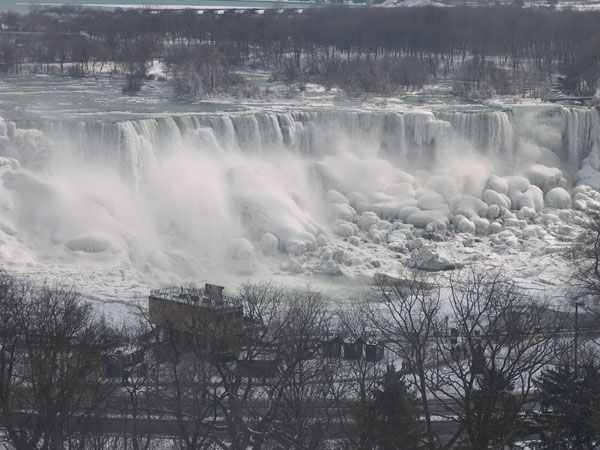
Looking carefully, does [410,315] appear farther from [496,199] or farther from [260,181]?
[496,199]

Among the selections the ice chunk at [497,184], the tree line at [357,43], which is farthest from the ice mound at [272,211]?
the tree line at [357,43]

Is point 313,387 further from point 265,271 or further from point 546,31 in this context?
point 546,31

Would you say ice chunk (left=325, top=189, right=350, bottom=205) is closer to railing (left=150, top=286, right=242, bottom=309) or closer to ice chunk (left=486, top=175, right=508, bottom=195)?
ice chunk (left=486, top=175, right=508, bottom=195)

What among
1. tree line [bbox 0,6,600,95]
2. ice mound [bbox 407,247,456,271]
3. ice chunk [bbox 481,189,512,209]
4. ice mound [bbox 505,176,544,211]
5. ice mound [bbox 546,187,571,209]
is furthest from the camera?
tree line [bbox 0,6,600,95]

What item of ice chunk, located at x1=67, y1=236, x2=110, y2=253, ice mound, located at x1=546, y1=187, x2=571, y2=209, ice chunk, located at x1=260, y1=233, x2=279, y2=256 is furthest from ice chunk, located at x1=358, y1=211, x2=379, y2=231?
ice chunk, located at x1=67, y1=236, x2=110, y2=253

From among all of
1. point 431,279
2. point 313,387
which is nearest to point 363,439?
point 313,387
